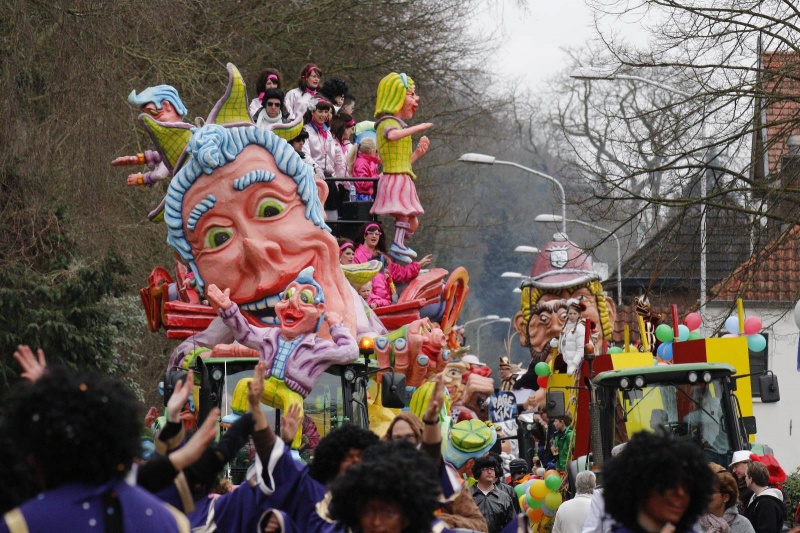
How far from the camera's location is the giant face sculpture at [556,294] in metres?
25.4

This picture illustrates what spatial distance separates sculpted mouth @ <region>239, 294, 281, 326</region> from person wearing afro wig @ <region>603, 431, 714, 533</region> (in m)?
9.63

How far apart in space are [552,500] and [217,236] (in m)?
4.00

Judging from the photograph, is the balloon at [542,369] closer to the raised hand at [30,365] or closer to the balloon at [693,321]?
the balloon at [693,321]

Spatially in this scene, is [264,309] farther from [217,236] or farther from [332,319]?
[332,319]

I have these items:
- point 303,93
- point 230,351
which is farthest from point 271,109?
point 230,351

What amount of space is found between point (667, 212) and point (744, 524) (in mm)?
11165

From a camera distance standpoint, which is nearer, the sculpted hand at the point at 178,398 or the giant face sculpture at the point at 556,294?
the sculpted hand at the point at 178,398

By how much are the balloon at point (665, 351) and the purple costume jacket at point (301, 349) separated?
3908 mm

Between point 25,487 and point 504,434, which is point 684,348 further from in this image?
point 25,487

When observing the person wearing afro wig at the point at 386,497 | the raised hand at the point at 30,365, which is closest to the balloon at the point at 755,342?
the person wearing afro wig at the point at 386,497

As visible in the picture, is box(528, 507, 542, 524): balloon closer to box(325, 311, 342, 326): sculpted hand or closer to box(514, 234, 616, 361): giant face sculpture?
box(325, 311, 342, 326): sculpted hand

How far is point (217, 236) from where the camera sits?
51.2 feet

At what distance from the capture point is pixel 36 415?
4.98 m

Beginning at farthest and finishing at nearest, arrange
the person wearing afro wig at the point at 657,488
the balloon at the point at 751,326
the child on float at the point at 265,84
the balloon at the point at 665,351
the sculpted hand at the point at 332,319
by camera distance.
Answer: the child on float at the point at 265,84
the balloon at the point at 665,351
the balloon at the point at 751,326
the sculpted hand at the point at 332,319
the person wearing afro wig at the point at 657,488
